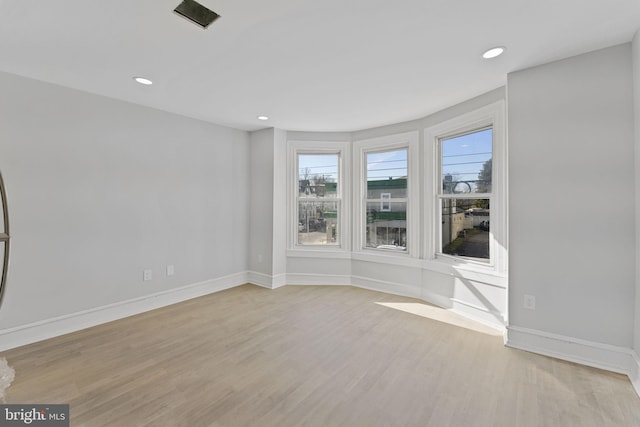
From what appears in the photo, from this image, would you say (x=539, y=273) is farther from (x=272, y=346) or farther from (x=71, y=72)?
(x=71, y=72)

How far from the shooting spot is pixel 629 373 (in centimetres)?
216

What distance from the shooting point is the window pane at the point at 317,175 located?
15.5 feet

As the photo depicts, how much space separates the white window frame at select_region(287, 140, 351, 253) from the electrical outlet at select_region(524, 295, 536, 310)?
8.08 ft

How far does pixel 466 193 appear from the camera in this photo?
11.3 feet

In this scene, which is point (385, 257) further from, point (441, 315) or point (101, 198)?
point (101, 198)

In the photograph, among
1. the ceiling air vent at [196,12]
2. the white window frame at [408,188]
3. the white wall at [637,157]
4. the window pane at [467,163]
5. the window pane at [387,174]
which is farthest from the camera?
the window pane at [387,174]

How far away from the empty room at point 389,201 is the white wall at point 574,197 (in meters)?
0.01

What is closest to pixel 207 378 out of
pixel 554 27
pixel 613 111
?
pixel 554 27

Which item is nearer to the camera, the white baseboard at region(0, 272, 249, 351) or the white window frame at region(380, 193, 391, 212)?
the white baseboard at region(0, 272, 249, 351)

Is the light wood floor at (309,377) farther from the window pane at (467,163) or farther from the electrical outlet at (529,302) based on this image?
the window pane at (467,163)

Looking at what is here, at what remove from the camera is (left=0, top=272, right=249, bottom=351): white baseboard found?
269 centimetres

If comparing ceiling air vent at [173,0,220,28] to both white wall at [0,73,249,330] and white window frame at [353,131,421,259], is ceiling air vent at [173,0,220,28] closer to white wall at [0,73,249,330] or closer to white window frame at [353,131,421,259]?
white wall at [0,73,249,330]

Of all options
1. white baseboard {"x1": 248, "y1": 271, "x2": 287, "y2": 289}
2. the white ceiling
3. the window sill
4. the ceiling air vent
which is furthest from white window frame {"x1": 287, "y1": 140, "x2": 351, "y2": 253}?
the ceiling air vent

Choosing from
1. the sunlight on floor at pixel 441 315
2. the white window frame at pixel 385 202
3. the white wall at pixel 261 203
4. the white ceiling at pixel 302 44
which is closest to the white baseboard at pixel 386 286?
the sunlight on floor at pixel 441 315
